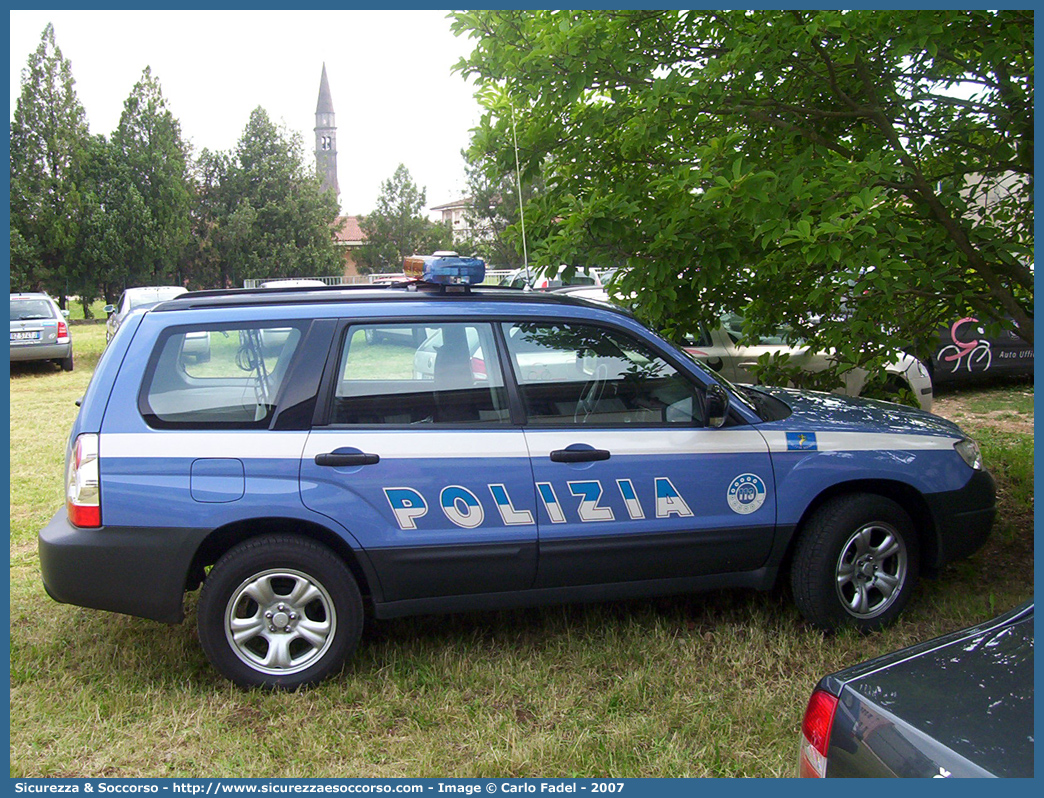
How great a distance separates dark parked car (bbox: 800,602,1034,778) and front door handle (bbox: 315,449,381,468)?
2.17 meters

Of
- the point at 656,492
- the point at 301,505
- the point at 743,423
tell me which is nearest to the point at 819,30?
the point at 743,423

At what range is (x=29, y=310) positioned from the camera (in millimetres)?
17062

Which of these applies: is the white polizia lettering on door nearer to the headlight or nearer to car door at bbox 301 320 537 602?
car door at bbox 301 320 537 602

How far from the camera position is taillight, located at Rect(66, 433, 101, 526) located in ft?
12.1

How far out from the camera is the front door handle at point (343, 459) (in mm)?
3789

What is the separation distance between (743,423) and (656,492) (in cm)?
56

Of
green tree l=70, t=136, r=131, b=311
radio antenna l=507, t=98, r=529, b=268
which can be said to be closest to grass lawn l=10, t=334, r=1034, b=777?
radio antenna l=507, t=98, r=529, b=268

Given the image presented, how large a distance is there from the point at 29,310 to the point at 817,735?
18.2m

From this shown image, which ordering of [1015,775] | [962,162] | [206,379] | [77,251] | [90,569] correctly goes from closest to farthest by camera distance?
[1015,775] → [90,569] → [206,379] → [962,162] → [77,251]

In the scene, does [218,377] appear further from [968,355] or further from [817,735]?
[968,355]

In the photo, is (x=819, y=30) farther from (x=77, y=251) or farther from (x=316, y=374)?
(x=77, y=251)

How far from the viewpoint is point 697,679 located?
3.98 meters

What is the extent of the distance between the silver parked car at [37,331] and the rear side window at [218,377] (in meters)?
14.8

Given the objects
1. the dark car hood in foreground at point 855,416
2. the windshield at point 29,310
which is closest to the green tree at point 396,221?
the windshield at point 29,310
